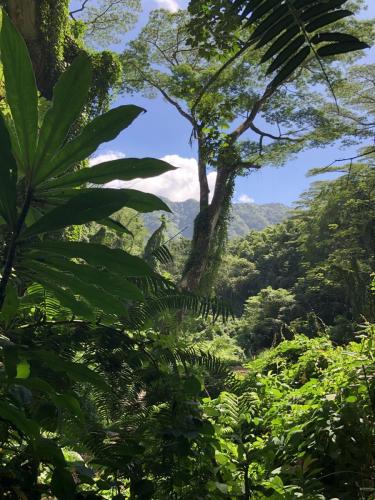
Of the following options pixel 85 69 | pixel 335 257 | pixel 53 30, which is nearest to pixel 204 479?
pixel 85 69

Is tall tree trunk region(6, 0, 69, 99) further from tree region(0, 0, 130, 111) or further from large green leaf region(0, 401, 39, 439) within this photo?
large green leaf region(0, 401, 39, 439)

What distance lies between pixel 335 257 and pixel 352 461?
15.5 meters

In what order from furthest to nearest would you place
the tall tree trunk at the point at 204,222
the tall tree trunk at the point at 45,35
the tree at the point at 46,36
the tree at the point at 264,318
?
the tree at the point at 264,318
the tall tree trunk at the point at 204,222
the tall tree trunk at the point at 45,35
the tree at the point at 46,36

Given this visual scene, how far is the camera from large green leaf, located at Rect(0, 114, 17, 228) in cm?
49

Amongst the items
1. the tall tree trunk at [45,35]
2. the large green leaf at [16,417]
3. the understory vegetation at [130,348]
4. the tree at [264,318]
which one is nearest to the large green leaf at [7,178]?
the understory vegetation at [130,348]

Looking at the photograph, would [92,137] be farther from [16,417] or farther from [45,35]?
[45,35]

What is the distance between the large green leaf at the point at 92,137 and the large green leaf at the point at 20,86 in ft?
0.11

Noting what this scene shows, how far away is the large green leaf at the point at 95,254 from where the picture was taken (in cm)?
56

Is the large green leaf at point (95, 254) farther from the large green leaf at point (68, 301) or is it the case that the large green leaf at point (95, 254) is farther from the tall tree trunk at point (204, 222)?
A: the tall tree trunk at point (204, 222)

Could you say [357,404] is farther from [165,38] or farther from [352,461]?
[165,38]

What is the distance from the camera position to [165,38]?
1139 centimetres

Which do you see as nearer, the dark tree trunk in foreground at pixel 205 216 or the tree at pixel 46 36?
the tree at pixel 46 36

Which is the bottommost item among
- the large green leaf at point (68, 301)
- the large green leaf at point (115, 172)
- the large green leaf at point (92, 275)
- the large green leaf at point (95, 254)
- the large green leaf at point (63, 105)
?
the large green leaf at point (68, 301)

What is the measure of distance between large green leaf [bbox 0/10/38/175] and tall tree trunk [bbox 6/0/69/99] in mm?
7222
